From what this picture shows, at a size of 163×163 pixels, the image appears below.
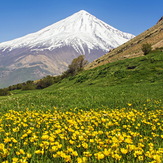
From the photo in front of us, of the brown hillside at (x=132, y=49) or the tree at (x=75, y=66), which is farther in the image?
the tree at (x=75, y=66)

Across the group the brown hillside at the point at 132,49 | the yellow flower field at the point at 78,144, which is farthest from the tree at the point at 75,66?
the yellow flower field at the point at 78,144

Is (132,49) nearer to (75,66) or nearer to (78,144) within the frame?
(75,66)

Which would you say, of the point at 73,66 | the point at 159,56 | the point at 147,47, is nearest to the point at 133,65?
the point at 159,56

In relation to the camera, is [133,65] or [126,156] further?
[133,65]

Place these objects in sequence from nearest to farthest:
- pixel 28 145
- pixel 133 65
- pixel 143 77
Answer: pixel 28 145 < pixel 143 77 < pixel 133 65

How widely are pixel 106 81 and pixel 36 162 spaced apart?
3079 centimetres

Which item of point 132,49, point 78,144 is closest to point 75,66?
point 132,49

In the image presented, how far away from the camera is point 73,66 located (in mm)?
78312

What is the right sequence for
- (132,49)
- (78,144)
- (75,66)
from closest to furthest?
1. (78,144)
2. (75,66)
3. (132,49)

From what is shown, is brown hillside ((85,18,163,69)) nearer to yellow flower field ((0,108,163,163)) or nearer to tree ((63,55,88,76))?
tree ((63,55,88,76))

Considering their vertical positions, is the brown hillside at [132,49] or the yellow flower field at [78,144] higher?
the brown hillside at [132,49]

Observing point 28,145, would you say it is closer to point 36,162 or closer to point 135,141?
point 36,162

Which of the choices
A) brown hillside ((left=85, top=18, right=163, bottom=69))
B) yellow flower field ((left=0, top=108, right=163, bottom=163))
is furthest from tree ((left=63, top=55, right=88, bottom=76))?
yellow flower field ((left=0, top=108, right=163, bottom=163))

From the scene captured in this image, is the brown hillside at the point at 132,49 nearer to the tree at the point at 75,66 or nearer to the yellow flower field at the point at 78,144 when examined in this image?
the tree at the point at 75,66
